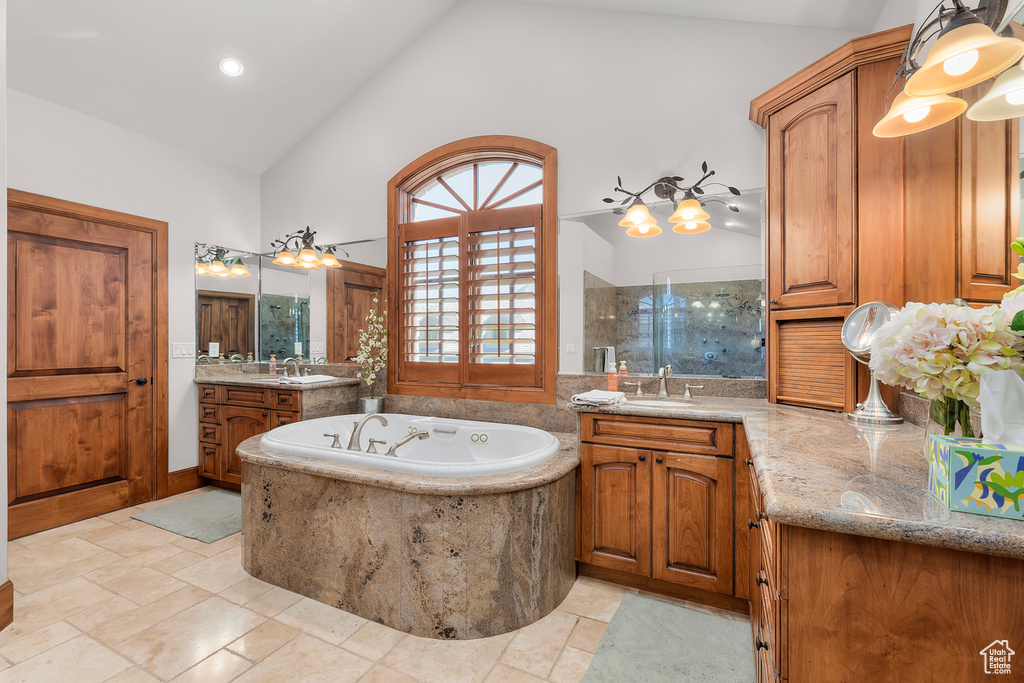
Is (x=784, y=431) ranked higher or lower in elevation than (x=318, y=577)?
higher

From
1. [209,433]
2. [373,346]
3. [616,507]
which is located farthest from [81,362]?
[616,507]

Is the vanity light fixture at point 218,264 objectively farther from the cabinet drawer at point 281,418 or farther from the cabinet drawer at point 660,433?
the cabinet drawer at point 660,433

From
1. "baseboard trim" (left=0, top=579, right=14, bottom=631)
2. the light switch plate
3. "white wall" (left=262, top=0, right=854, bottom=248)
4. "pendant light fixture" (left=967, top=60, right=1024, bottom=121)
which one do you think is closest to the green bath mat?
"baseboard trim" (left=0, top=579, right=14, bottom=631)

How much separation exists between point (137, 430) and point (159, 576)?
4.98ft

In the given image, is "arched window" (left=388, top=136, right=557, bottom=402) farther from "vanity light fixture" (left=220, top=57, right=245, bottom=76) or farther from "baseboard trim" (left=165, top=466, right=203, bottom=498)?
"baseboard trim" (left=165, top=466, right=203, bottom=498)

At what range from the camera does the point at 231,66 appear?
3.13 meters

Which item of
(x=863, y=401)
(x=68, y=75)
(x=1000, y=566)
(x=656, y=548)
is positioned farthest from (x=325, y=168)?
(x=1000, y=566)

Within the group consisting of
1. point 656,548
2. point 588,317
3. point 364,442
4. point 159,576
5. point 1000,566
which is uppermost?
point 588,317

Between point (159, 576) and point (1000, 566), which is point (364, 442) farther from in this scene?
point (1000, 566)

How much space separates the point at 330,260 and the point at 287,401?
47.1 inches

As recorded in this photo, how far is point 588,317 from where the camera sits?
285cm

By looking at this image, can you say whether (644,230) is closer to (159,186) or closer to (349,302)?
(349,302)

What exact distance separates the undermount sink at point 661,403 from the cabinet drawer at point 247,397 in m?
2.60

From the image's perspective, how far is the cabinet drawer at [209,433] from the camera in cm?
360
